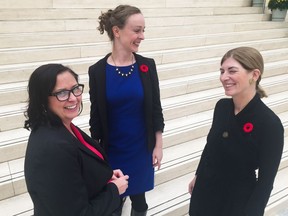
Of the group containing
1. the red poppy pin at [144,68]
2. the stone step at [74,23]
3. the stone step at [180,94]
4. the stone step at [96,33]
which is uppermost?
the stone step at [74,23]

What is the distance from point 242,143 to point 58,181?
0.89m

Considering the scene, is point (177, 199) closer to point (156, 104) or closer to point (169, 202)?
point (169, 202)

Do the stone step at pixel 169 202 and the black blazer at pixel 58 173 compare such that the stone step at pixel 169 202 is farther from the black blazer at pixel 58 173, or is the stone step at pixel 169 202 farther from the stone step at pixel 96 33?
the stone step at pixel 96 33

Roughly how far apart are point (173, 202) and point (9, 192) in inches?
55.4

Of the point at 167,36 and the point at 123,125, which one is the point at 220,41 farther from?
the point at 123,125

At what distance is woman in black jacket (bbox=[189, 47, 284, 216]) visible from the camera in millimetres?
1229

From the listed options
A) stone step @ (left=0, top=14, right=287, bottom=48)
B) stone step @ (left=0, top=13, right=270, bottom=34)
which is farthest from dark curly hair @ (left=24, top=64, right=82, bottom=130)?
stone step @ (left=0, top=13, right=270, bottom=34)

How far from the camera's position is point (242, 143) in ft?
4.28

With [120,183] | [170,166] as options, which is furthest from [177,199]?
[120,183]

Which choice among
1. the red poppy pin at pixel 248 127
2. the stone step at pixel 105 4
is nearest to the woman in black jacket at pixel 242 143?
the red poppy pin at pixel 248 127

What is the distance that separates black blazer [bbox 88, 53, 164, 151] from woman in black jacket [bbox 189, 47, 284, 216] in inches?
16.7

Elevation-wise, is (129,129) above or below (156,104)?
below

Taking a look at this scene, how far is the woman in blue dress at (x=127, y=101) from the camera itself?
62.2 inches

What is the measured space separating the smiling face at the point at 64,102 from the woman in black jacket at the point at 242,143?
0.77 metres
